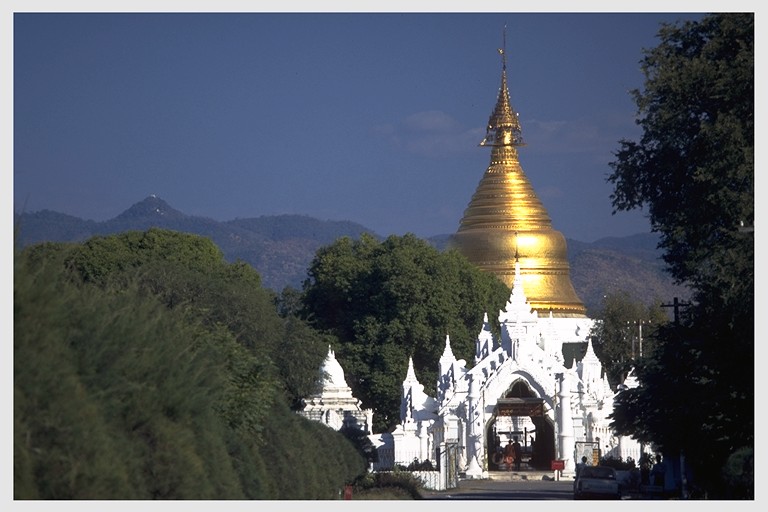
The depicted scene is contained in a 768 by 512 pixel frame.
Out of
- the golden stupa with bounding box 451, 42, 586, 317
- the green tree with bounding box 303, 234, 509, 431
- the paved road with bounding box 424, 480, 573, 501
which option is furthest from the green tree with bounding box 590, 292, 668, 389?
the paved road with bounding box 424, 480, 573, 501

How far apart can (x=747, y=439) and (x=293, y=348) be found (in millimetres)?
24425

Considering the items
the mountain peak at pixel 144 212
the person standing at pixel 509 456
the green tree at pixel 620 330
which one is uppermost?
the mountain peak at pixel 144 212

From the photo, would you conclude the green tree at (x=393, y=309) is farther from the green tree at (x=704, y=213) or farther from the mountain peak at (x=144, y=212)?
the mountain peak at (x=144, y=212)

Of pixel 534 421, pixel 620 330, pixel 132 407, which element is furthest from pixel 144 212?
pixel 132 407

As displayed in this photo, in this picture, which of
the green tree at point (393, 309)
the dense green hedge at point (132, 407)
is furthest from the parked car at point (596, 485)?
the green tree at point (393, 309)

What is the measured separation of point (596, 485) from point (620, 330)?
5652cm

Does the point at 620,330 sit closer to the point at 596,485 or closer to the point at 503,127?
the point at 503,127

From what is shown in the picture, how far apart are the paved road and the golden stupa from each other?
3344cm

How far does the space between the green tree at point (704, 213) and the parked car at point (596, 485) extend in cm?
140

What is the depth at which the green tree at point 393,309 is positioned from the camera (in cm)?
7000

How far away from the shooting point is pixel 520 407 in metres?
56.2

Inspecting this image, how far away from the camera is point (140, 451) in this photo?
2072 centimetres

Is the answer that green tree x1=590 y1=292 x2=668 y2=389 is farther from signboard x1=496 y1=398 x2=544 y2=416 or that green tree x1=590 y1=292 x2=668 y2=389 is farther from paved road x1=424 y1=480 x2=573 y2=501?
paved road x1=424 y1=480 x2=573 y2=501

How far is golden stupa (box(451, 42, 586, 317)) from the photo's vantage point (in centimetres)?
8594
